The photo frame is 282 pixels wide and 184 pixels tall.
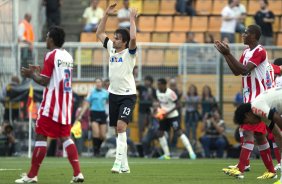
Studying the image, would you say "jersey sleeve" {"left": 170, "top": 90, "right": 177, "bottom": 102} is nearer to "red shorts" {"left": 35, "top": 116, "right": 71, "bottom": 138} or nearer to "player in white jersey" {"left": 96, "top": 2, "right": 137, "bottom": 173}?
"player in white jersey" {"left": 96, "top": 2, "right": 137, "bottom": 173}

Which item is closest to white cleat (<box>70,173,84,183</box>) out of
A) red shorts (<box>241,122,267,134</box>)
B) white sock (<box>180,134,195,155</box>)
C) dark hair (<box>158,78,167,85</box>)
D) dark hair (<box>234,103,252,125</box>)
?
dark hair (<box>234,103,252,125</box>)

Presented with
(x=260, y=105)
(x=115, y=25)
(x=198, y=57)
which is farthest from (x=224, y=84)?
(x=260, y=105)

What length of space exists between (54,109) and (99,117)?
13.0m

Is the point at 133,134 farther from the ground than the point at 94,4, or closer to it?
closer to it

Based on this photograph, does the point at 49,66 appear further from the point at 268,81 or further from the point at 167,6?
the point at 167,6

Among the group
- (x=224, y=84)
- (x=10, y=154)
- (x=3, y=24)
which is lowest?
(x=10, y=154)

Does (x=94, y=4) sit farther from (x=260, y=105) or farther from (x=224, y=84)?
(x=260, y=105)

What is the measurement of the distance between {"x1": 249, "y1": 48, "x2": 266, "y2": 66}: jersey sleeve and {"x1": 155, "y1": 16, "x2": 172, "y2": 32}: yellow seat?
14.9m

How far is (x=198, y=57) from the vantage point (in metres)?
26.9

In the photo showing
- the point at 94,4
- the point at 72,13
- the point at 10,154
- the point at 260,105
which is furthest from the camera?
the point at 72,13

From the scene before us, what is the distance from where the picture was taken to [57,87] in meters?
13.5

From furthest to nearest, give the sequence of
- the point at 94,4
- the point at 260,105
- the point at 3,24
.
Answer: the point at 94,4, the point at 3,24, the point at 260,105

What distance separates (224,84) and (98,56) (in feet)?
12.6

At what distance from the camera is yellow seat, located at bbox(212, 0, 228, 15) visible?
1203 inches
